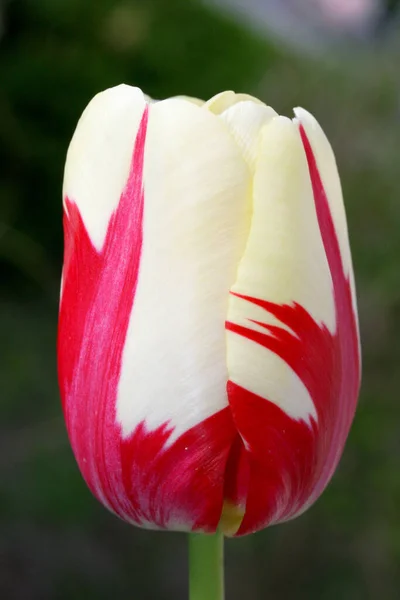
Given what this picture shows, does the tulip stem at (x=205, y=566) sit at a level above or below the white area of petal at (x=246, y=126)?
below

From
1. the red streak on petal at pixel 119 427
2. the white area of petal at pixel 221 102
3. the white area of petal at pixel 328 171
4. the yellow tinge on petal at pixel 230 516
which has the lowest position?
the yellow tinge on petal at pixel 230 516

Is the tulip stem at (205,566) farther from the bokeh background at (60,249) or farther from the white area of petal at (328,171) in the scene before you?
the bokeh background at (60,249)

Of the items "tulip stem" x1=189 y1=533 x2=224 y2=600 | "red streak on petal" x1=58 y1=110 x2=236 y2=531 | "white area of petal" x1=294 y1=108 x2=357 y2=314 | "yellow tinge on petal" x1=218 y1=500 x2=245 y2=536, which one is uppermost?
"white area of petal" x1=294 y1=108 x2=357 y2=314

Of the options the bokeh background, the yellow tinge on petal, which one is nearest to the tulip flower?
Answer: the yellow tinge on petal

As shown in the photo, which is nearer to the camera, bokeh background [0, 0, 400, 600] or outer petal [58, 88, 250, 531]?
outer petal [58, 88, 250, 531]

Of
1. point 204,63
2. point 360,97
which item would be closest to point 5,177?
point 204,63

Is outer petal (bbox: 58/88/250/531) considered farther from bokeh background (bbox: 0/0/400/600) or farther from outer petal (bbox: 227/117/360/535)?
bokeh background (bbox: 0/0/400/600)

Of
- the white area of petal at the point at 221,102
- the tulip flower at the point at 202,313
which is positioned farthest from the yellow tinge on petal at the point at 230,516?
the white area of petal at the point at 221,102

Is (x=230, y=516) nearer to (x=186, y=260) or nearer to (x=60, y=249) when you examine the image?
Answer: (x=186, y=260)
